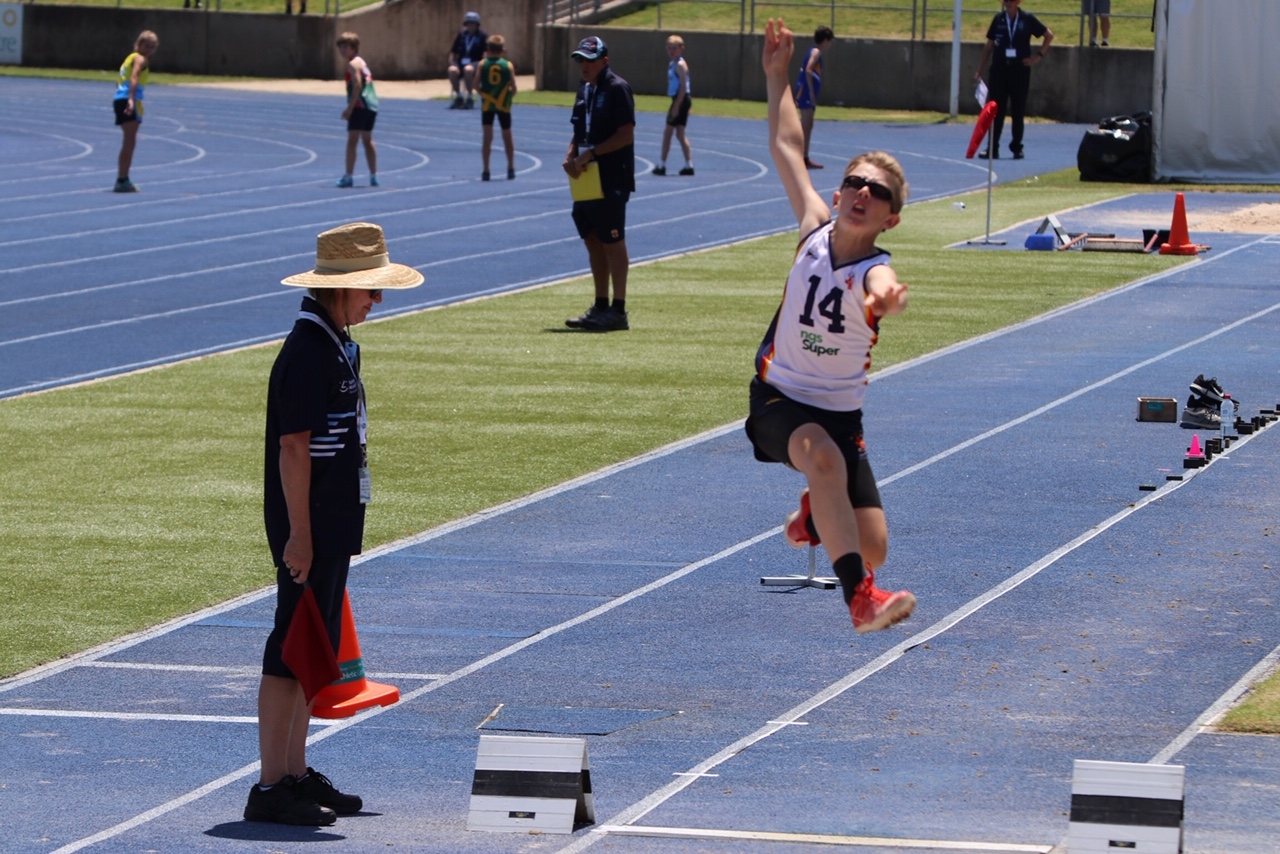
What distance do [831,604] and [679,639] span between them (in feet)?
3.16

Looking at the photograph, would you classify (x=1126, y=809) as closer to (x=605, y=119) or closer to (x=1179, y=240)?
(x=605, y=119)

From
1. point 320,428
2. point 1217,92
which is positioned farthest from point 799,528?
point 1217,92

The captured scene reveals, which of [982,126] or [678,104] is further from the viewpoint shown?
[678,104]

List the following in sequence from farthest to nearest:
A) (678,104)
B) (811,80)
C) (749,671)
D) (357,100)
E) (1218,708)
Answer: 1. (811,80)
2. (678,104)
3. (357,100)
4. (749,671)
5. (1218,708)

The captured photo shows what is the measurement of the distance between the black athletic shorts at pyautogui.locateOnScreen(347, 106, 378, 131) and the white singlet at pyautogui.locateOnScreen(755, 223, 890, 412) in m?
23.9

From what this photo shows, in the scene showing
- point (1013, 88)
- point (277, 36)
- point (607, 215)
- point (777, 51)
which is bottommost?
point (607, 215)

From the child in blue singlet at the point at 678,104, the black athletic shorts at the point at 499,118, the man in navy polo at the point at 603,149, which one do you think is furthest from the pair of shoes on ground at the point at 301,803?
the child in blue singlet at the point at 678,104

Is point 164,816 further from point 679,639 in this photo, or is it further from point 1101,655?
point 1101,655

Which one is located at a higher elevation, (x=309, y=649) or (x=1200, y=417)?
(x=309, y=649)

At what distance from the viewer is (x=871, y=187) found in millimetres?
6738

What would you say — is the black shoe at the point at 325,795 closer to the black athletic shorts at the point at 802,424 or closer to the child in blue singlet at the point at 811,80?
the black athletic shorts at the point at 802,424

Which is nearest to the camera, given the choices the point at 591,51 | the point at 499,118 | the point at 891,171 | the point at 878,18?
the point at 891,171

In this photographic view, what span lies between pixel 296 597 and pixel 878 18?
46798 millimetres

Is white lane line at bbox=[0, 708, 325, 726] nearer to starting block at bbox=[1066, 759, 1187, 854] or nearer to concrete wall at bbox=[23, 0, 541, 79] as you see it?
starting block at bbox=[1066, 759, 1187, 854]
